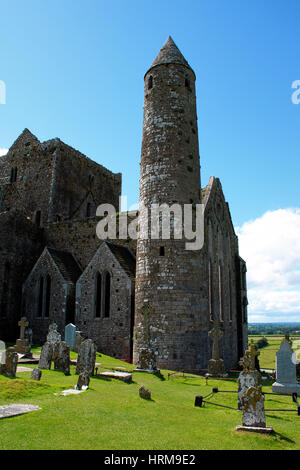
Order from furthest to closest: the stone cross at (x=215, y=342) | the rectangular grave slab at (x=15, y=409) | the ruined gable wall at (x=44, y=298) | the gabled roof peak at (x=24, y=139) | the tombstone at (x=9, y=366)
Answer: the gabled roof peak at (x=24, y=139)
the ruined gable wall at (x=44, y=298)
the stone cross at (x=215, y=342)
the tombstone at (x=9, y=366)
the rectangular grave slab at (x=15, y=409)

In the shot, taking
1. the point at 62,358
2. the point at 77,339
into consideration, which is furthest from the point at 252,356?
the point at 77,339

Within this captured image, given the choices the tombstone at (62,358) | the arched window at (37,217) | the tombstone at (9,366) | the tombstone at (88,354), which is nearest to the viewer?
the tombstone at (9,366)

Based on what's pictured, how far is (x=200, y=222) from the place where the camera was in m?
19.2

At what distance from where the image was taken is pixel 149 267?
18328mm

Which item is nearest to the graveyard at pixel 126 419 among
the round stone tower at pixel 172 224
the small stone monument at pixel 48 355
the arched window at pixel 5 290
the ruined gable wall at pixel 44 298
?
the small stone monument at pixel 48 355

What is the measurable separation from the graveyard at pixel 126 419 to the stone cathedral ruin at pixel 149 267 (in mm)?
4277

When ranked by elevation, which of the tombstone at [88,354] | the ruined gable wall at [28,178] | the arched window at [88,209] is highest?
the ruined gable wall at [28,178]

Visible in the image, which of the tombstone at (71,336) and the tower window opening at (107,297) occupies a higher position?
the tower window opening at (107,297)

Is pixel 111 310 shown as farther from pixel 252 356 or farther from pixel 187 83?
pixel 187 83

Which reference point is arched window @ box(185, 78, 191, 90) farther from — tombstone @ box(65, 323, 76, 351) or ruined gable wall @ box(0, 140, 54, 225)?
ruined gable wall @ box(0, 140, 54, 225)

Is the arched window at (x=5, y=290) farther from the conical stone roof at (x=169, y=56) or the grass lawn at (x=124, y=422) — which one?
the conical stone roof at (x=169, y=56)

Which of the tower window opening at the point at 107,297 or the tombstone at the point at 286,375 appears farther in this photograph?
the tower window opening at the point at 107,297

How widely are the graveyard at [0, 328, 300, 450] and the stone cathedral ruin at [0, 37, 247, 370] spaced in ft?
14.0

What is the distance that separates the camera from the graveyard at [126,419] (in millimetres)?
6152
